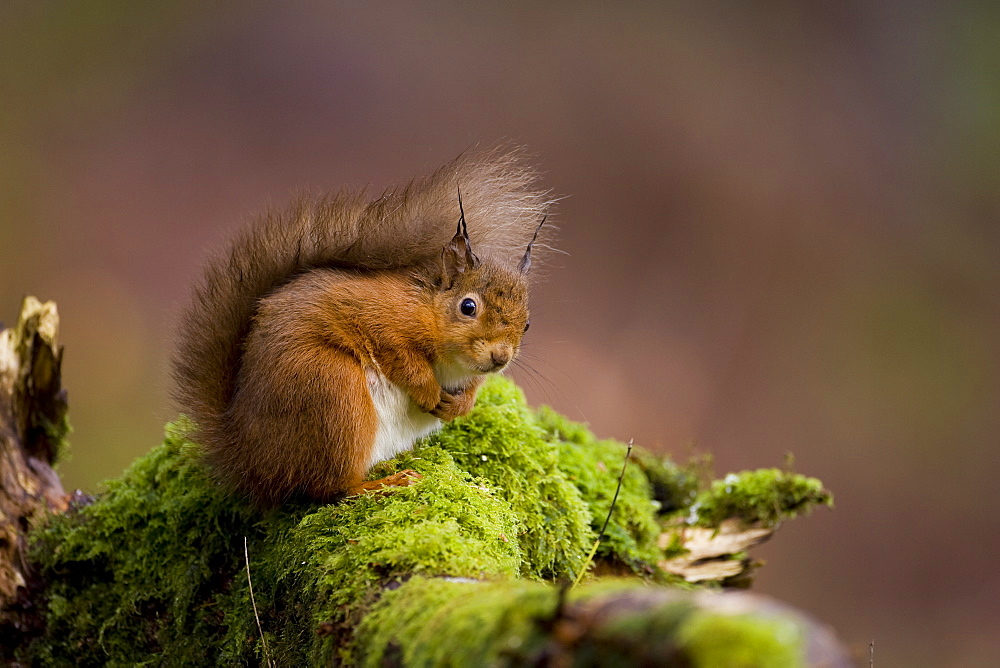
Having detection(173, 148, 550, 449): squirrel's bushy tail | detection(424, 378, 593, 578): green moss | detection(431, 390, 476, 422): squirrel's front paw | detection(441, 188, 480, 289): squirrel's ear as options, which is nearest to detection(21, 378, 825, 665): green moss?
detection(424, 378, 593, 578): green moss

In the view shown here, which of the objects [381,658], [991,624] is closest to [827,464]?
[991,624]

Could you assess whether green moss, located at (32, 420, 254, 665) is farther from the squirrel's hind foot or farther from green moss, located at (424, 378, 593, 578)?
green moss, located at (424, 378, 593, 578)

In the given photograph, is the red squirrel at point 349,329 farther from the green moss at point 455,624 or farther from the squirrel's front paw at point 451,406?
the green moss at point 455,624

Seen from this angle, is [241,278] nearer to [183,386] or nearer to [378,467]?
[183,386]

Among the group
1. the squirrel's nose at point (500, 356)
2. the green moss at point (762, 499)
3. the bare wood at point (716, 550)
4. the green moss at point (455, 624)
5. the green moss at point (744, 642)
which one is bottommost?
the green moss at point (744, 642)

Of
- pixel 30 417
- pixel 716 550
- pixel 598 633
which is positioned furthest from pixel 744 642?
pixel 30 417

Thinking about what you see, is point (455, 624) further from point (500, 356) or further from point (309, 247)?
point (309, 247)

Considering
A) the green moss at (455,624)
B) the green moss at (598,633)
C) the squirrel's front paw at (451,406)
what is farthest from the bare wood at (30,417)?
the green moss at (598,633)
